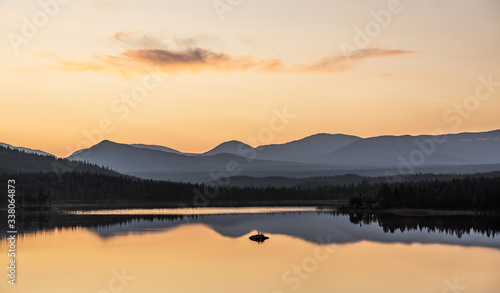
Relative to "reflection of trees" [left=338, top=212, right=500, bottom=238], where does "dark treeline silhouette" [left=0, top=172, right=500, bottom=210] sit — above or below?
above

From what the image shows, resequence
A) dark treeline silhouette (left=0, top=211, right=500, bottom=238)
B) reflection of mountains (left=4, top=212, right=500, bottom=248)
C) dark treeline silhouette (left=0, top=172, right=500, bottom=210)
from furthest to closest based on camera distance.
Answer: dark treeline silhouette (left=0, top=172, right=500, bottom=210) < dark treeline silhouette (left=0, top=211, right=500, bottom=238) < reflection of mountains (left=4, top=212, right=500, bottom=248)

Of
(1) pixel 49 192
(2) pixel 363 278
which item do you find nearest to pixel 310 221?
(2) pixel 363 278

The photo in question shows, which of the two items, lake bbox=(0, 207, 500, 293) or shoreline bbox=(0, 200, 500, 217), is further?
shoreline bbox=(0, 200, 500, 217)

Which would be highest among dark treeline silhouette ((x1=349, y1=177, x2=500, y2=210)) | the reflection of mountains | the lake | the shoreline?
dark treeline silhouette ((x1=349, y1=177, x2=500, y2=210))

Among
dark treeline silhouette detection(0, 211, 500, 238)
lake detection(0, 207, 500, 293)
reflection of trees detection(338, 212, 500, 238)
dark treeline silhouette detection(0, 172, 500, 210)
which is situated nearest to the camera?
lake detection(0, 207, 500, 293)

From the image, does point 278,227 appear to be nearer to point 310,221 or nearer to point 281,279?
point 310,221

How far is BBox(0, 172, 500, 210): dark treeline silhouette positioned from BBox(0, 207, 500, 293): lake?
1007 inches

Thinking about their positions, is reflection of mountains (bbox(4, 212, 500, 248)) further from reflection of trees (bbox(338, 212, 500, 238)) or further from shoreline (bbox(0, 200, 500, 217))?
shoreline (bbox(0, 200, 500, 217))

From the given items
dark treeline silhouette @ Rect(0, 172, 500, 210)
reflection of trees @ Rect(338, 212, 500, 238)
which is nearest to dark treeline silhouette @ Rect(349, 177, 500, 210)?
dark treeline silhouette @ Rect(0, 172, 500, 210)

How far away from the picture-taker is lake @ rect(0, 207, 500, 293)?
1642 inches

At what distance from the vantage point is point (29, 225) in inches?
3462

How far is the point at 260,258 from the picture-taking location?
176ft

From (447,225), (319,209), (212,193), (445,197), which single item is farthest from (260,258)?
(212,193)

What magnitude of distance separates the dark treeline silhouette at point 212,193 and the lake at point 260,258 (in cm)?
2558
